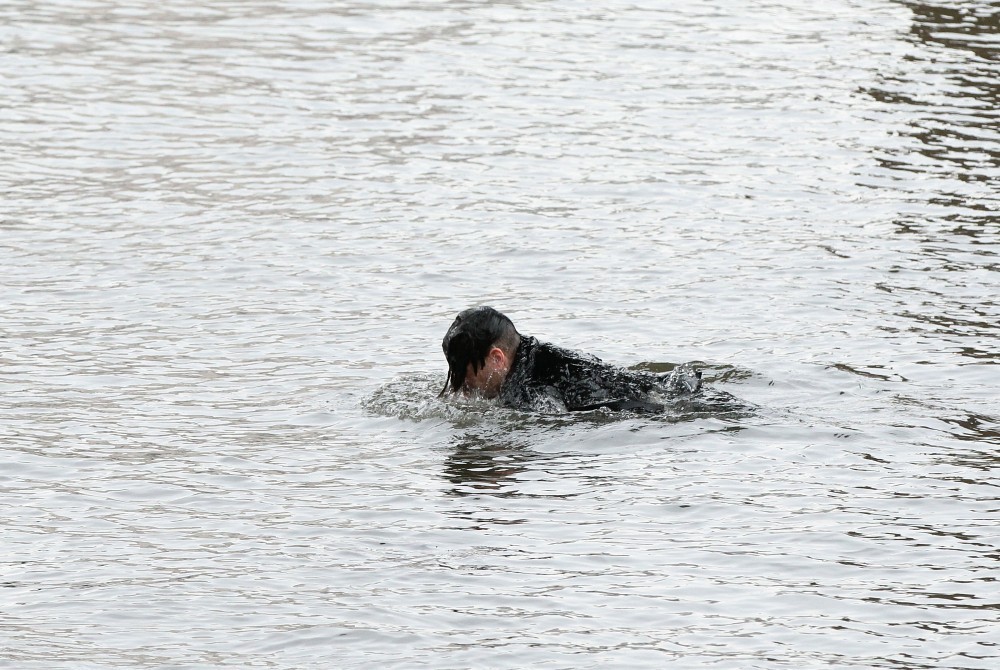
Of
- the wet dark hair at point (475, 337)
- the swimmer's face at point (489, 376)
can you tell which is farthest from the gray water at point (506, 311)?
the wet dark hair at point (475, 337)

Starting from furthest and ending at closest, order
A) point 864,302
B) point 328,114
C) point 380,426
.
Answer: point 328,114
point 864,302
point 380,426

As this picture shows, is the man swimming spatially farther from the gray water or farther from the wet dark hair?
the gray water

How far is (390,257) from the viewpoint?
1767 cm

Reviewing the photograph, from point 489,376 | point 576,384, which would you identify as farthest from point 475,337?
point 576,384

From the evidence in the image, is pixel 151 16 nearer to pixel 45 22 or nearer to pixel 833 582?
pixel 45 22

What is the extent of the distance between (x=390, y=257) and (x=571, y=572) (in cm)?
827

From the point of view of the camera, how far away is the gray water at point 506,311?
9352 millimetres

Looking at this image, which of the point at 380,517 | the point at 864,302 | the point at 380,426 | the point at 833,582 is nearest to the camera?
the point at 833,582

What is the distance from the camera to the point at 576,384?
12875 mm

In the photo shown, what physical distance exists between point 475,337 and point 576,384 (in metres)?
0.85

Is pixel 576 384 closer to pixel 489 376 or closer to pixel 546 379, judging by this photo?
pixel 546 379

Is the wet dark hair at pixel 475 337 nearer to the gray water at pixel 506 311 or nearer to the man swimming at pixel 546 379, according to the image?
the man swimming at pixel 546 379

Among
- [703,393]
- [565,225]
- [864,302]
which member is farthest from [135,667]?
[565,225]

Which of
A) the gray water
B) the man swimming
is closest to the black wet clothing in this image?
the man swimming
